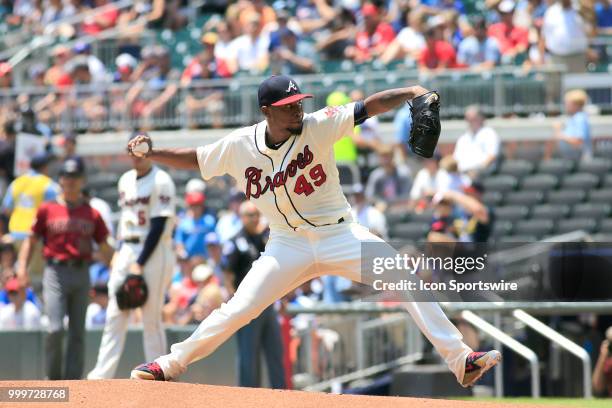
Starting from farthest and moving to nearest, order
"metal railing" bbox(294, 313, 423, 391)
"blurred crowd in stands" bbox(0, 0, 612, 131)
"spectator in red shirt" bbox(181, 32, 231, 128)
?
"spectator in red shirt" bbox(181, 32, 231, 128) → "blurred crowd in stands" bbox(0, 0, 612, 131) → "metal railing" bbox(294, 313, 423, 391)

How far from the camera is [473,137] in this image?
13.6 m

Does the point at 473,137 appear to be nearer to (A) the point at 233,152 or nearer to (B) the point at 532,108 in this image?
(B) the point at 532,108

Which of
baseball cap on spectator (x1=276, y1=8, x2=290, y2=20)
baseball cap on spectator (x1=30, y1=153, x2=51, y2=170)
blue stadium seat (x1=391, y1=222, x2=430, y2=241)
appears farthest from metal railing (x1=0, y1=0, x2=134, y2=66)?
blue stadium seat (x1=391, y1=222, x2=430, y2=241)

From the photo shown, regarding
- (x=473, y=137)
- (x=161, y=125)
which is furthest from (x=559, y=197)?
(x=161, y=125)

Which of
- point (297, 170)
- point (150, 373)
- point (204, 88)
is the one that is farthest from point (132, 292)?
point (204, 88)

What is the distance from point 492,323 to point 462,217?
5.90 ft

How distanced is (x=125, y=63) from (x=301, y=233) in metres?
10.5

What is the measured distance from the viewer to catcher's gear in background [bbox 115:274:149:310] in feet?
29.2

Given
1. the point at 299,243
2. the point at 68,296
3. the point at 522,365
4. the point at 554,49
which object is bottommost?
the point at 522,365

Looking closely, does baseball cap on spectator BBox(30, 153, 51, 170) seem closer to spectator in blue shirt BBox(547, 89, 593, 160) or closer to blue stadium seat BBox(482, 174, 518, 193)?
blue stadium seat BBox(482, 174, 518, 193)

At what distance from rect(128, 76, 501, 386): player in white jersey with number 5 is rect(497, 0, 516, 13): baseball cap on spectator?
344 inches

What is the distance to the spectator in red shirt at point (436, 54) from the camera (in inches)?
588

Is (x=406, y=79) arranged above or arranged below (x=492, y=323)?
above

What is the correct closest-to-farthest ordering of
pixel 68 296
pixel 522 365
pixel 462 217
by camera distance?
pixel 68 296 → pixel 522 365 → pixel 462 217
